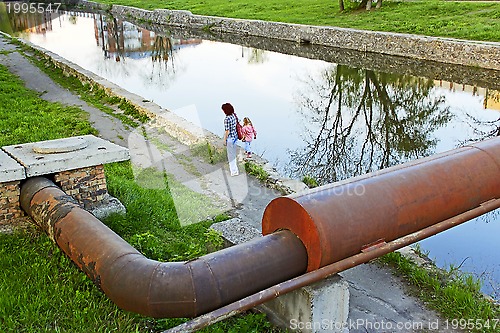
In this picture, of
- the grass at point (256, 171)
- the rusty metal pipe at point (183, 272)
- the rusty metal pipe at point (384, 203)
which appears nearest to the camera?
the rusty metal pipe at point (183, 272)

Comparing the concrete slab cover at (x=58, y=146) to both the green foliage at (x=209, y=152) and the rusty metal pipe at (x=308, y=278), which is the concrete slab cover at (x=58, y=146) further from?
the green foliage at (x=209, y=152)

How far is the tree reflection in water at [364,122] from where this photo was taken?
997 cm

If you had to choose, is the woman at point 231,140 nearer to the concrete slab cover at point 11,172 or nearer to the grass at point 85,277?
the grass at point 85,277

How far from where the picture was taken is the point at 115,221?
515 cm

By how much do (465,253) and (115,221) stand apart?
4.08 m

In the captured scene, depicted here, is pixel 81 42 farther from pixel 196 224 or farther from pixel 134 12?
pixel 196 224

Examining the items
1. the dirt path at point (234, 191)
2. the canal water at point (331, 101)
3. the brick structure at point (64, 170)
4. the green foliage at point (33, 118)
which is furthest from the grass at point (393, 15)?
the brick structure at point (64, 170)

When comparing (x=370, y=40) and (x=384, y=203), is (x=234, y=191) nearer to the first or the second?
(x=384, y=203)

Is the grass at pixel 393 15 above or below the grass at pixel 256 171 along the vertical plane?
above

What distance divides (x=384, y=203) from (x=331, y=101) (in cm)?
1066

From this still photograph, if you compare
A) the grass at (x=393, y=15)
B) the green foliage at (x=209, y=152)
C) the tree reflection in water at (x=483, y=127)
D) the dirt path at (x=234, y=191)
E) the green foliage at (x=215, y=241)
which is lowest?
the tree reflection in water at (x=483, y=127)

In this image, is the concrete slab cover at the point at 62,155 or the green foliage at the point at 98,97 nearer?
the concrete slab cover at the point at 62,155

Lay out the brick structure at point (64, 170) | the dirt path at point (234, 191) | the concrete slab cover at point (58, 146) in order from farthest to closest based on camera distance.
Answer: the concrete slab cover at point (58, 146) → the brick structure at point (64, 170) → the dirt path at point (234, 191)

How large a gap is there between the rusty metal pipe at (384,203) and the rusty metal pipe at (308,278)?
0.29 feet
